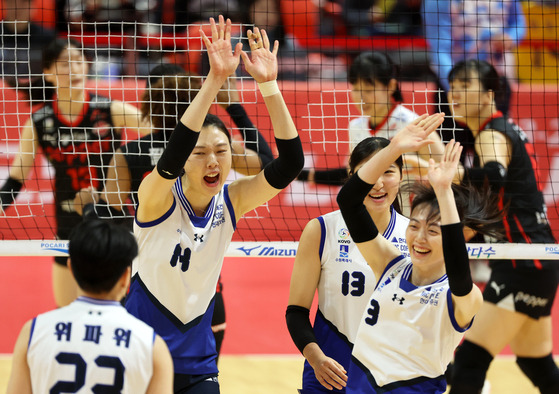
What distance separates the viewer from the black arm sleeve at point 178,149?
Result: 3385 millimetres

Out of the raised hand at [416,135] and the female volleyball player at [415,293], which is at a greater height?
the raised hand at [416,135]

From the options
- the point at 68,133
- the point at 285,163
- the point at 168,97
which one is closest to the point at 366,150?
the point at 285,163

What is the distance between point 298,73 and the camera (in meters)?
11.2

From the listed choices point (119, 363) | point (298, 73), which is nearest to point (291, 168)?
point (119, 363)

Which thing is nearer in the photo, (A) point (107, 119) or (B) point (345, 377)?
(B) point (345, 377)

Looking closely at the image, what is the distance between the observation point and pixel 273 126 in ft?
12.1

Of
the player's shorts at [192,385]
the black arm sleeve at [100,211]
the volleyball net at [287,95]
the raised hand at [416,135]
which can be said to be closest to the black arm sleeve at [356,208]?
the raised hand at [416,135]

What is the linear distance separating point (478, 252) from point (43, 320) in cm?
297

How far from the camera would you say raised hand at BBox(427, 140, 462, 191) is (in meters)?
3.25

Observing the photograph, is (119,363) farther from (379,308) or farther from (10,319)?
(10,319)

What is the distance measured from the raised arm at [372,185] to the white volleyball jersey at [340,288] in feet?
0.93

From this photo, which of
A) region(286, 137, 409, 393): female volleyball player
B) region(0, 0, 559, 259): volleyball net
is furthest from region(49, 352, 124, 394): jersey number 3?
region(0, 0, 559, 259): volleyball net

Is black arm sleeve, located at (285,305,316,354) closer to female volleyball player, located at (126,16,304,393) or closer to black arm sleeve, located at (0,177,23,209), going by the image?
female volleyball player, located at (126,16,304,393)

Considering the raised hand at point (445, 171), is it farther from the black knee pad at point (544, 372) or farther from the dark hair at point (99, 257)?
the black knee pad at point (544, 372)
